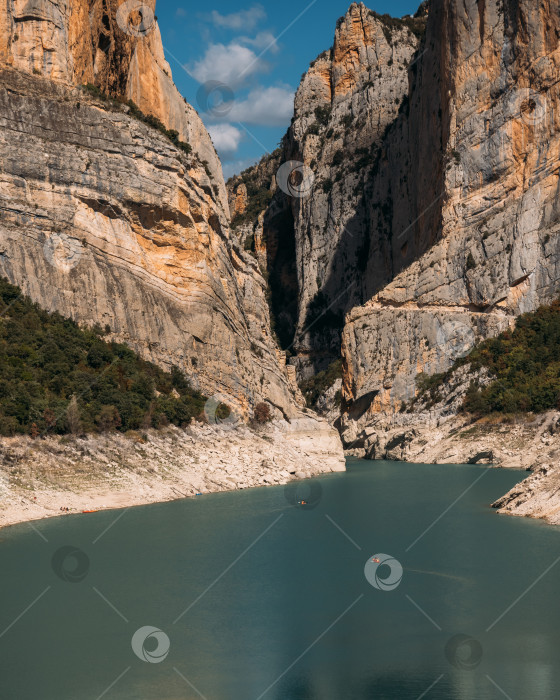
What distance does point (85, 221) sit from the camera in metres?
53.5

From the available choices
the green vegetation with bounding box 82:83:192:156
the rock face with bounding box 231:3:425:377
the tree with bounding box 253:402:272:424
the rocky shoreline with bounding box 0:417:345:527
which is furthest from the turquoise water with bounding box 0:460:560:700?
the rock face with bounding box 231:3:425:377

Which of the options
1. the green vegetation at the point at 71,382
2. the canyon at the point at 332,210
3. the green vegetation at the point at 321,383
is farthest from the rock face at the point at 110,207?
the green vegetation at the point at 321,383

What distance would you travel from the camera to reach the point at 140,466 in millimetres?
41156

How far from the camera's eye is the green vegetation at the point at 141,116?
190ft

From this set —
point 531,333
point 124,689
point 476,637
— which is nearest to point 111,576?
point 124,689

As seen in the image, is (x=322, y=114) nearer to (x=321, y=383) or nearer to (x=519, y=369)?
(x=321, y=383)

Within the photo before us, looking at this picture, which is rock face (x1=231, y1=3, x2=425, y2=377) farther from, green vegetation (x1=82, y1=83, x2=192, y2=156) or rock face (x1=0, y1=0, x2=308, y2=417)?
rock face (x1=0, y1=0, x2=308, y2=417)

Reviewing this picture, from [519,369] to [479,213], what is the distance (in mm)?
20245

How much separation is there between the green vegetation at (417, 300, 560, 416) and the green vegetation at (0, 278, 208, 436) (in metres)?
23.9

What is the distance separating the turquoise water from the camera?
1599 centimetres

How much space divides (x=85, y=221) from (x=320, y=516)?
28.0 metres

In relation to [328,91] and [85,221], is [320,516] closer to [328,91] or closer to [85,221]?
[85,221]

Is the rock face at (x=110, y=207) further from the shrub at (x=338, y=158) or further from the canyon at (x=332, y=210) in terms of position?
the shrub at (x=338, y=158)

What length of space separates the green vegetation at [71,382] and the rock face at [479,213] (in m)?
30.2
